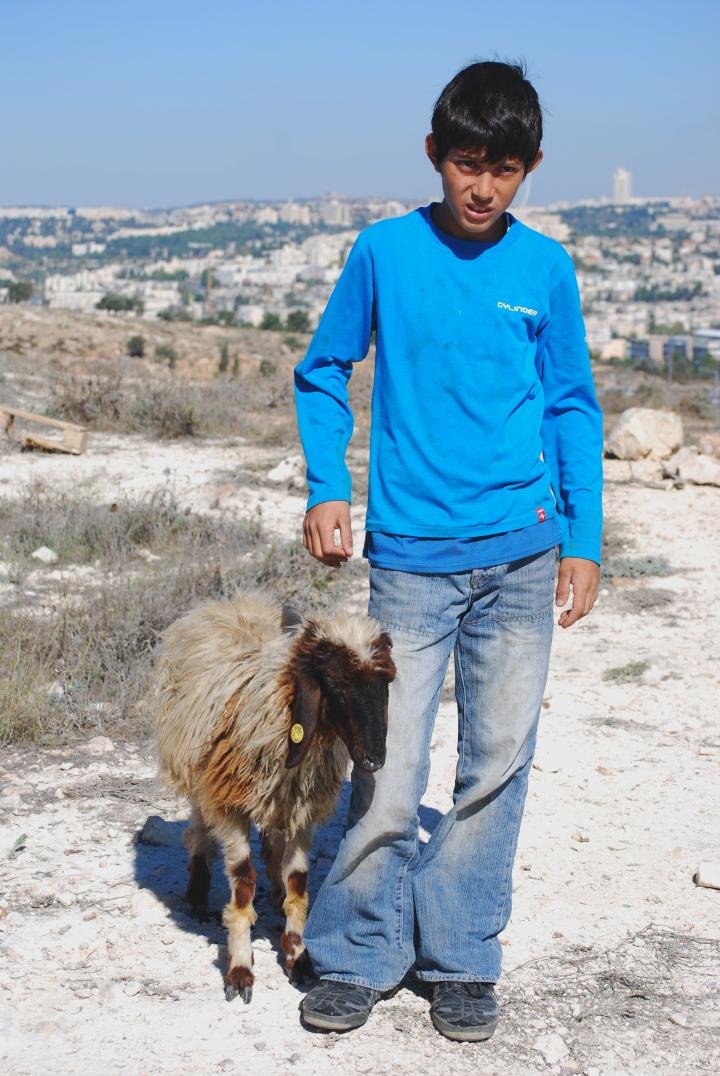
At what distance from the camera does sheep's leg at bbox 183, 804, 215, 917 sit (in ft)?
13.3

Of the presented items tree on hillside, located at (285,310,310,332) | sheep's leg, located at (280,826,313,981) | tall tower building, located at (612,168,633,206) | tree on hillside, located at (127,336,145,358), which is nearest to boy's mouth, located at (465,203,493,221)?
sheep's leg, located at (280,826,313,981)

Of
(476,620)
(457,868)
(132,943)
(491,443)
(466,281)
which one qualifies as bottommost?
(132,943)

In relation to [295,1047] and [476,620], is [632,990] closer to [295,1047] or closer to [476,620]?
[295,1047]

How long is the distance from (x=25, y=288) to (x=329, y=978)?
34.2 m

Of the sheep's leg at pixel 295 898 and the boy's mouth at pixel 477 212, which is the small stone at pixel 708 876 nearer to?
the sheep's leg at pixel 295 898

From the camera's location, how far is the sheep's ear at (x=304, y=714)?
10.4 ft

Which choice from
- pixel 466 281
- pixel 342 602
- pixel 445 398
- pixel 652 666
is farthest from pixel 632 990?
pixel 342 602

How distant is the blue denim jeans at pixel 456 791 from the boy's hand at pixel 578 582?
2.0 inches

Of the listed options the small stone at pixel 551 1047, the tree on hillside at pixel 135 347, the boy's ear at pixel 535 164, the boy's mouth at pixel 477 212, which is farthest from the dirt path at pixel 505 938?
the tree on hillside at pixel 135 347

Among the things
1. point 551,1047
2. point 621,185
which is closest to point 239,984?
point 551,1047

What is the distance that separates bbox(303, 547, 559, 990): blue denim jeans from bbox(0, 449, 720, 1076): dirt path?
25 cm

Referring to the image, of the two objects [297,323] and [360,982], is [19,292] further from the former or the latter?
[360,982]

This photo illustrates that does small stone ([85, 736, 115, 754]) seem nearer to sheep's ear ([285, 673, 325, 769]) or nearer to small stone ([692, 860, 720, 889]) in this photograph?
sheep's ear ([285, 673, 325, 769])

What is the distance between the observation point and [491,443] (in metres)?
3.07
